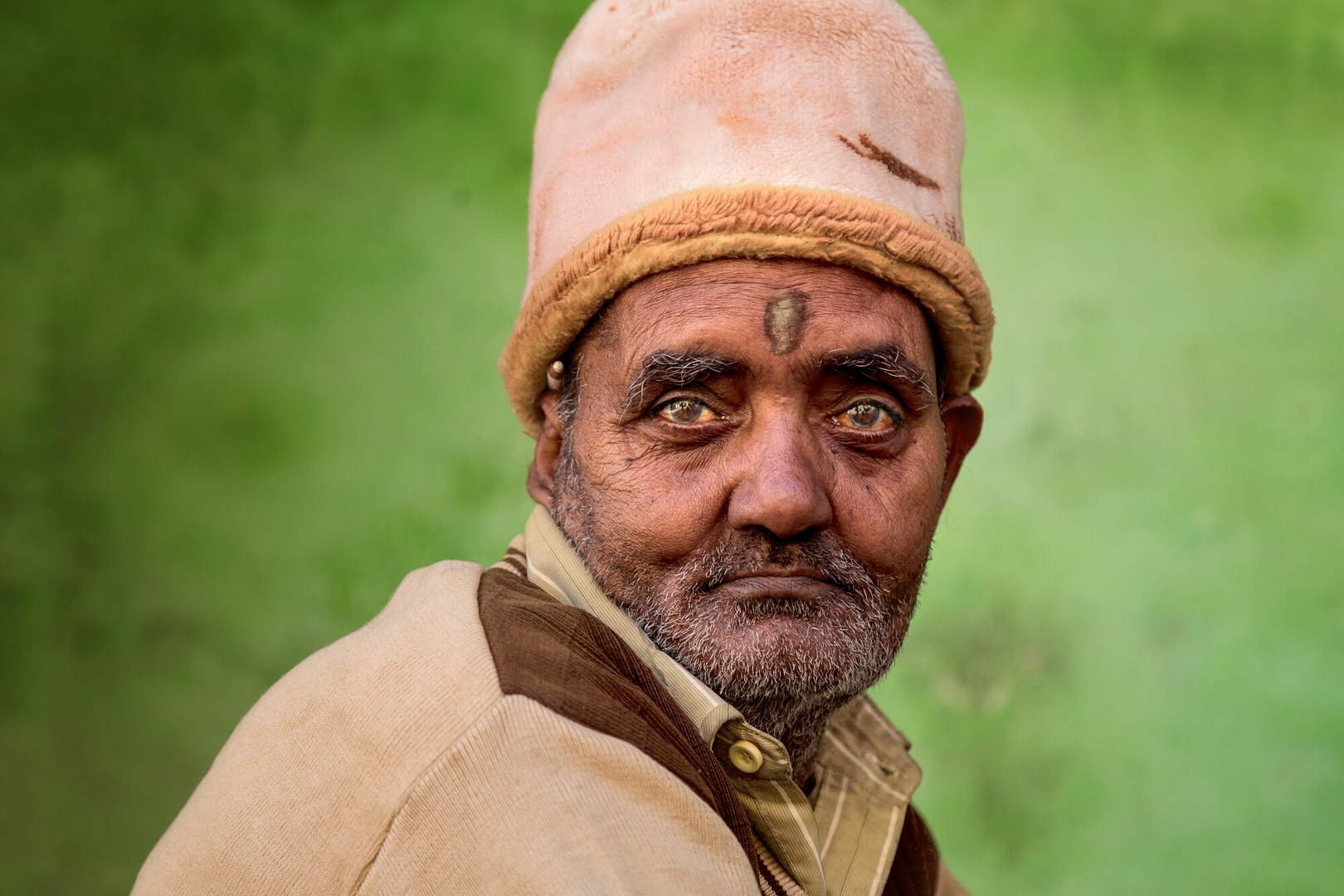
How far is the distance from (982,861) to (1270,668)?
0.85 metres

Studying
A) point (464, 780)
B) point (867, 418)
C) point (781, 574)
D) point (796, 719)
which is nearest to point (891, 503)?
point (867, 418)

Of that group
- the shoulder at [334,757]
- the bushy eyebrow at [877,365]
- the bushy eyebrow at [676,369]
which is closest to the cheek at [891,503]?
the bushy eyebrow at [877,365]

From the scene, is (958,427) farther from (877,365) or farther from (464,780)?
(464,780)

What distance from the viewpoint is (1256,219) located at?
10.7 feet

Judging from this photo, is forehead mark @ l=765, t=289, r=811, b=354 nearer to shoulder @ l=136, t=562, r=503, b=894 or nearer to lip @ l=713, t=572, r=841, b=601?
lip @ l=713, t=572, r=841, b=601

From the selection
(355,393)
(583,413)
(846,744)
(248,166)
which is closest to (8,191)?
(248,166)

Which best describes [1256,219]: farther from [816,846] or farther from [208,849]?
[208,849]

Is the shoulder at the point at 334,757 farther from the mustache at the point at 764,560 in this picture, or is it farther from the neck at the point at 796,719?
the neck at the point at 796,719

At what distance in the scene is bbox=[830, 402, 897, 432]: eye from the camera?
1.86 metres

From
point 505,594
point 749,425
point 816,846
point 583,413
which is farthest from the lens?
point 583,413

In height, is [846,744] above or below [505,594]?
below

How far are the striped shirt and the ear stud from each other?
0.76 feet

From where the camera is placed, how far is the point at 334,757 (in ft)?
4.25

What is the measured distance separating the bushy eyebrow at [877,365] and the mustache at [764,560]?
0.78 feet
